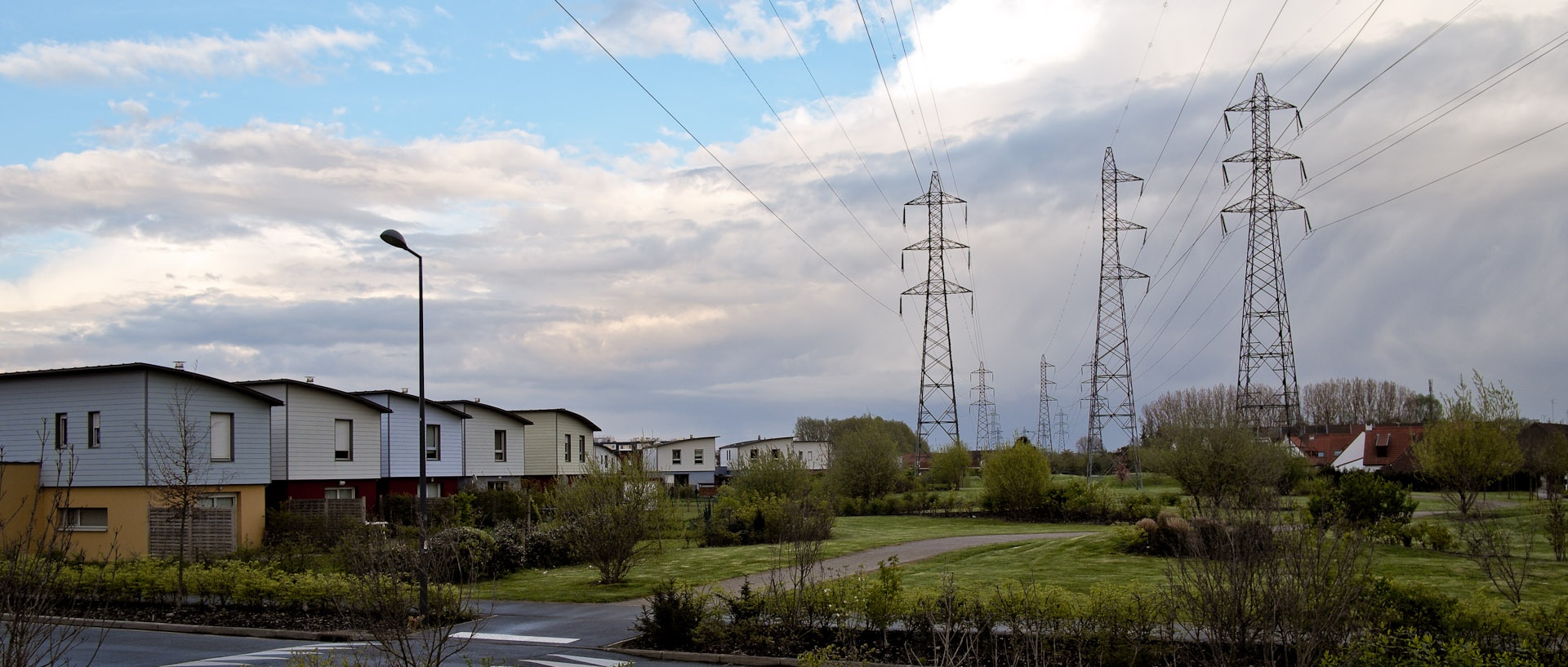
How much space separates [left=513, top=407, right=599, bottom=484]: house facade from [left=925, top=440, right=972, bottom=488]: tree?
77.1ft

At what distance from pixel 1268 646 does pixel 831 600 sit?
23.5 feet

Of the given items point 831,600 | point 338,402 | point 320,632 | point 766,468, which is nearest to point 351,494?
point 338,402

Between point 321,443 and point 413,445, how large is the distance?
7.61 m

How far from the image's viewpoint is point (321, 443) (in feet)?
122

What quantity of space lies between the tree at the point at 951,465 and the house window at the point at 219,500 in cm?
4148

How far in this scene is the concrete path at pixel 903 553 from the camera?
887 inches

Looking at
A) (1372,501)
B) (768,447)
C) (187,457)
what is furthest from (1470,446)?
(768,447)

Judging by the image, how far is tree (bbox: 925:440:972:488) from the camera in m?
64.9

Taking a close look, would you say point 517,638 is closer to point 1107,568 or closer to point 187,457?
point 1107,568

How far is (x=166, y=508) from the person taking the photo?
2769cm

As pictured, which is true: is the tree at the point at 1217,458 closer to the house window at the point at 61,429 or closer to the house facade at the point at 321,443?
the house facade at the point at 321,443

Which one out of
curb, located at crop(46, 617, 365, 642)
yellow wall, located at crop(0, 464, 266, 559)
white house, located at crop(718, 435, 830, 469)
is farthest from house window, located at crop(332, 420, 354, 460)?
white house, located at crop(718, 435, 830, 469)

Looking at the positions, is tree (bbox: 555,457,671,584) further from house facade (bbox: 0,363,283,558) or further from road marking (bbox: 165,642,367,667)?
house facade (bbox: 0,363,283,558)

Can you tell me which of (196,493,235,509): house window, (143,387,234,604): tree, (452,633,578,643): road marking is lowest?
(452,633,578,643): road marking
